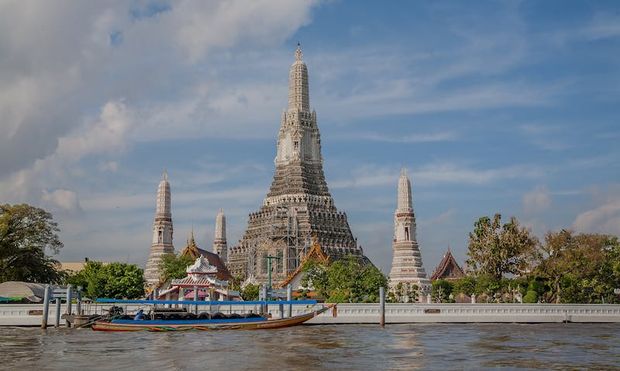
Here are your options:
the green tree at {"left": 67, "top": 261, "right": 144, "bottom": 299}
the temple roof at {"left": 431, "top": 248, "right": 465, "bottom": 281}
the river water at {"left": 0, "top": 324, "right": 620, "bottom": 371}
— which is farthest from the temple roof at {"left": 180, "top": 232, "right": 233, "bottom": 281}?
the river water at {"left": 0, "top": 324, "right": 620, "bottom": 371}

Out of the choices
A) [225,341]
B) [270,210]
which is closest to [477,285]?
[225,341]

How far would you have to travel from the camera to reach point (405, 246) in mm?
97000

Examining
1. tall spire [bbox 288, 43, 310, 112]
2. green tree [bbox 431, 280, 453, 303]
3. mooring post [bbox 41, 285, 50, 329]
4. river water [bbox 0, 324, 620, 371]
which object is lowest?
river water [bbox 0, 324, 620, 371]

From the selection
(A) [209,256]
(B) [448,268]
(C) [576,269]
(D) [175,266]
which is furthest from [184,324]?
(B) [448,268]

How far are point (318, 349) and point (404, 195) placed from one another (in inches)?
2626

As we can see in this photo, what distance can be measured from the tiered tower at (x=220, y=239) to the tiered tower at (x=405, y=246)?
3296 centimetres

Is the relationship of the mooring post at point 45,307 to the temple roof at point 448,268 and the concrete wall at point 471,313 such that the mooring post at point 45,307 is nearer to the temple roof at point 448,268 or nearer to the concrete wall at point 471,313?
the concrete wall at point 471,313

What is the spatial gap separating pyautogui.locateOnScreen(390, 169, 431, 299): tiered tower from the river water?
49.7 metres

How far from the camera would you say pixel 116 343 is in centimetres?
3578

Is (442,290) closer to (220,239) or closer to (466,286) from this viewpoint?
(466,286)

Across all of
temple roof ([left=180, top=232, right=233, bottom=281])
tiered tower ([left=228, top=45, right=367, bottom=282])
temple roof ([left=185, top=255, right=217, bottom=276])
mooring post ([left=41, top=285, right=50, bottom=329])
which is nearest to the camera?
mooring post ([left=41, top=285, right=50, bottom=329])

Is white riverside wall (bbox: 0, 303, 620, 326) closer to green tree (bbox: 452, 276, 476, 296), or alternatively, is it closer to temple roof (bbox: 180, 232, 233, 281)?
green tree (bbox: 452, 276, 476, 296)

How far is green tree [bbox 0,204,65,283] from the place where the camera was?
196 ft

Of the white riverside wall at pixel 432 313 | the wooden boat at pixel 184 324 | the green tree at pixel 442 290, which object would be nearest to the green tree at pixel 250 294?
the white riverside wall at pixel 432 313
